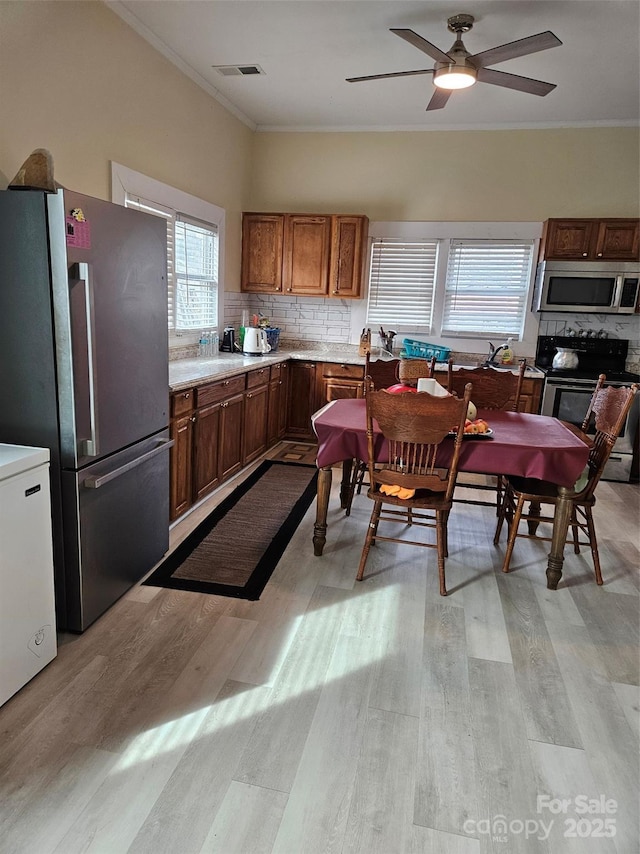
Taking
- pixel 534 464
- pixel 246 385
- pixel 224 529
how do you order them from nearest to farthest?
pixel 534 464
pixel 224 529
pixel 246 385

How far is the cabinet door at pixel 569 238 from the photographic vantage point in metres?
4.66

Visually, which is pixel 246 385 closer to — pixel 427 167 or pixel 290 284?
pixel 290 284

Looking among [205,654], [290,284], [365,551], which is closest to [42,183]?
[205,654]

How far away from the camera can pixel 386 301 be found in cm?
546

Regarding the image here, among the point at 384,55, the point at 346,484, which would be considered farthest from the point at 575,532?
the point at 384,55

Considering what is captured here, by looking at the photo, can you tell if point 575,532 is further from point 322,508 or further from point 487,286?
point 487,286

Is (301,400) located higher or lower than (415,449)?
lower

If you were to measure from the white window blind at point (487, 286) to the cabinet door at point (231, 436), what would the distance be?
248cm

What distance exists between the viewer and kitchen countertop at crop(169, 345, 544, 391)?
10.7ft

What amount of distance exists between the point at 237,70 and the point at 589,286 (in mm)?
3393

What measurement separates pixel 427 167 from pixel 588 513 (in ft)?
12.3

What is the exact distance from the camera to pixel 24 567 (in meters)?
1.84

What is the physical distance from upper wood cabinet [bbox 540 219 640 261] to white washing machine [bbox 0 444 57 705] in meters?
4.53

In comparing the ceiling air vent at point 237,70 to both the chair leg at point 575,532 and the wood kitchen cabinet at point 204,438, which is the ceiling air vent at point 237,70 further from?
the chair leg at point 575,532
